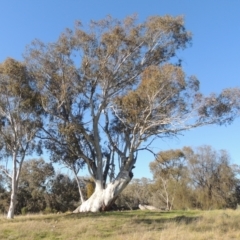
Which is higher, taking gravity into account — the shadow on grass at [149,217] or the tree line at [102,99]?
the tree line at [102,99]

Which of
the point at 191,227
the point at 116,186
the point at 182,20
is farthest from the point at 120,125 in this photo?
the point at 191,227

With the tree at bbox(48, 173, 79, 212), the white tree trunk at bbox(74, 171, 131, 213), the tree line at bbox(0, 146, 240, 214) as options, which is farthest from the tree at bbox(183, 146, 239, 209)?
the white tree trunk at bbox(74, 171, 131, 213)

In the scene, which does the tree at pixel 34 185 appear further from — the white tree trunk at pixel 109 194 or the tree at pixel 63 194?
the white tree trunk at pixel 109 194

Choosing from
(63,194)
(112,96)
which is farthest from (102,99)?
(63,194)

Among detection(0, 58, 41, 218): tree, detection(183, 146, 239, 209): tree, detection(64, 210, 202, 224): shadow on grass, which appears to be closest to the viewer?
detection(64, 210, 202, 224): shadow on grass

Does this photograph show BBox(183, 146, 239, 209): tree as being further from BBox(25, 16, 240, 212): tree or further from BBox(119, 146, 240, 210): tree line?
BBox(25, 16, 240, 212): tree

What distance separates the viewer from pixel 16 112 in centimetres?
2023

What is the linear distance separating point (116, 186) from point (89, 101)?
571 centimetres

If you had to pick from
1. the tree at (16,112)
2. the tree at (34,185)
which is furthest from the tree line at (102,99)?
the tree at (34,185)

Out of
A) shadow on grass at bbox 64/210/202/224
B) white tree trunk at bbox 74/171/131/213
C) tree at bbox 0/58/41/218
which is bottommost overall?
shadow on grass at bbox 64/210/202/224

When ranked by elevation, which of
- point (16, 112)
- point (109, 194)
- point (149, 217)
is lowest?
point (149, 217)

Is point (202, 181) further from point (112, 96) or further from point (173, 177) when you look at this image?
point (112, 96)

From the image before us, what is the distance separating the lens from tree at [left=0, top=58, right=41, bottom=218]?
64.2ft

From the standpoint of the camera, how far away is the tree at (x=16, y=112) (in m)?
19.6
